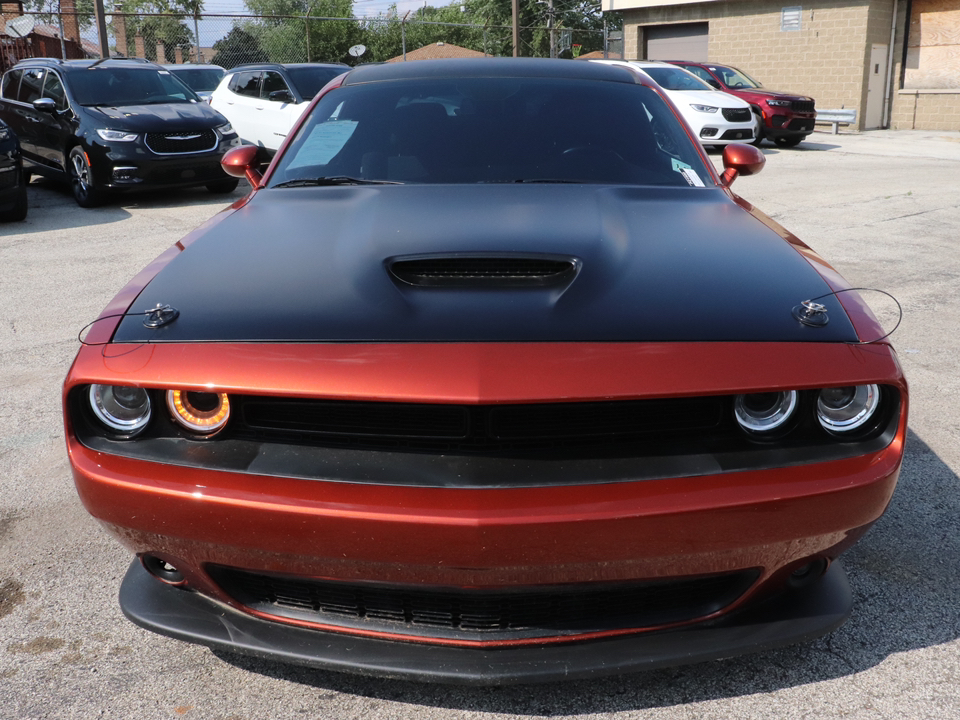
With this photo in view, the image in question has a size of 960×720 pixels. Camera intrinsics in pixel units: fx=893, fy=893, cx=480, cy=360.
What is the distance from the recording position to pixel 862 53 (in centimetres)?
2088

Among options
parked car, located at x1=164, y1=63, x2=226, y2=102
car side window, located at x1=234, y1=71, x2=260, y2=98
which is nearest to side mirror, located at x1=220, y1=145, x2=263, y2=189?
car side window, located at x1=234, y1=71, x2=260, y2=98

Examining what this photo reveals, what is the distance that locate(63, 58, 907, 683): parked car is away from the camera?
1.73m

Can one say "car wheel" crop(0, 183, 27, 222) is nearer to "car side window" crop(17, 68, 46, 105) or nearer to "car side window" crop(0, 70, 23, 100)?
"car side window" crop(17, 68, 46, 105)

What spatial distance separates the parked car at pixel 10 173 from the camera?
829 cm

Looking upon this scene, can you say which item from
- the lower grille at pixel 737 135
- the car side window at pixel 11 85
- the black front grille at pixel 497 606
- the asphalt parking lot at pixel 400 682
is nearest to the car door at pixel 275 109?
the car side window at pixel 11 85

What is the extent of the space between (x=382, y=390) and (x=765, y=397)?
816 mm

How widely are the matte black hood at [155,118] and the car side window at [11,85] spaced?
1979 mm

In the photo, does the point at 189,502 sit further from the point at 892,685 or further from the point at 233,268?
the point at 892,685

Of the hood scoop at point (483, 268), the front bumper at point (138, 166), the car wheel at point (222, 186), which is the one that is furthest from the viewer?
the car wheel at point (222, 186)

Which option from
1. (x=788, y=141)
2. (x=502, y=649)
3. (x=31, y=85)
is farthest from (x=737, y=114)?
(x=502, y=649)

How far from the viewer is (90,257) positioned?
7.26m

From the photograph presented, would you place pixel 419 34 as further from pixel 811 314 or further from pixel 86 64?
pixel 811 314

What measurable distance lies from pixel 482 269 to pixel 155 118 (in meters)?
8.58

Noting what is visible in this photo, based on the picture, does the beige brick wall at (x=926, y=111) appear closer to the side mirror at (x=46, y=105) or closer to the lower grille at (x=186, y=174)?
the lower grille at (x=186, y=174)
